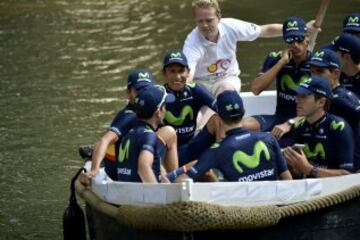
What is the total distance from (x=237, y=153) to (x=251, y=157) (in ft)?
0.35

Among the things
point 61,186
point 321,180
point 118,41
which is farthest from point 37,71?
point 321,180

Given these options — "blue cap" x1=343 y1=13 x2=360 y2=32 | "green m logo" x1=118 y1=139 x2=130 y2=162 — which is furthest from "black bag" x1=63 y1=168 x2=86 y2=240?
"blue cap" x1=343 y1=13 x2=360 y2=32

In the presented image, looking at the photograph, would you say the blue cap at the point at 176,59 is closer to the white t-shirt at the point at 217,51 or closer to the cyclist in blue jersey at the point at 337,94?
the white t-shirt at the point at 217,51

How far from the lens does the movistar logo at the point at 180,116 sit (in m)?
8.14

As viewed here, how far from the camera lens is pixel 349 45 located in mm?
7938

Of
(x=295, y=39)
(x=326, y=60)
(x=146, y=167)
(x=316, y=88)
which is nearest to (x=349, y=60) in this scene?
(x=295, y=39)

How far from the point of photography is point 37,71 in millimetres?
14930

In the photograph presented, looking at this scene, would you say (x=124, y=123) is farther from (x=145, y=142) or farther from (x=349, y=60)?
(x=349, y=60)

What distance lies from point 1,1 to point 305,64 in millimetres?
12411

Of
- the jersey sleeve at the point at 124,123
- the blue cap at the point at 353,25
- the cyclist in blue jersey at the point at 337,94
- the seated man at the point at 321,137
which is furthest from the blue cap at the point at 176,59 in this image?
the blue cap at the point at 353,25

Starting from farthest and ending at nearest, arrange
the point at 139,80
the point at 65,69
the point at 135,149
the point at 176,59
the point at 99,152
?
the point at 65,69 < the point at 176,59 < the point at 139,80 < the point at 99,152 < the point at 135,149

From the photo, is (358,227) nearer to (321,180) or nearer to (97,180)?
(321,180)

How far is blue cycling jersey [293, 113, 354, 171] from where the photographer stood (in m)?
7.07

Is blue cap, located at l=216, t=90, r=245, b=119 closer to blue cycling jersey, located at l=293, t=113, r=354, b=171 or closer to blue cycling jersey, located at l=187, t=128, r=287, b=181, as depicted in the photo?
blue cycling jersey, located at l=187, t=128, r=287, b=181
